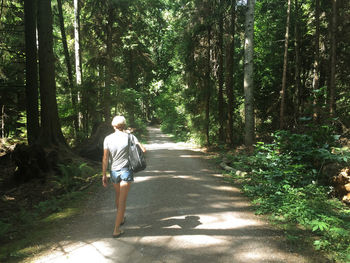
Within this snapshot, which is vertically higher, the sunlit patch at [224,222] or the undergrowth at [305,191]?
the undergrowth at [305,191]

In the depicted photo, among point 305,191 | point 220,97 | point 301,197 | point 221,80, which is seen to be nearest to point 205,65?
point 221,80

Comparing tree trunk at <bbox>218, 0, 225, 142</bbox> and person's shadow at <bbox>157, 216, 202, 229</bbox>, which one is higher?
tree trunk at <bbox>218, 0, 225, 142</bbox>

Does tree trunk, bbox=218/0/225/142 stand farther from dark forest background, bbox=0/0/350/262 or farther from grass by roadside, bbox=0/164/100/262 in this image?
grass by roadside, bbox=0/164/100/262

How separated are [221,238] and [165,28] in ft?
89.3

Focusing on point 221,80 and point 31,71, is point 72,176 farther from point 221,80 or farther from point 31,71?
point 221,80

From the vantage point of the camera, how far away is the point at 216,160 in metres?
11.6

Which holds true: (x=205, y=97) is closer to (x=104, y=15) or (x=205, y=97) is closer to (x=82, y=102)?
(x=82, y=102)

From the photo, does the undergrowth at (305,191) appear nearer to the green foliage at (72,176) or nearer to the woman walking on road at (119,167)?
the woman walking on road at (119,167)

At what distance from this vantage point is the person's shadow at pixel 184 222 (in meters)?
4.70

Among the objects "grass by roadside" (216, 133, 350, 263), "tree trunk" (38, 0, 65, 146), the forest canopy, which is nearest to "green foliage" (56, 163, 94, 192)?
"tree trunk" (38, 0, 65, 146)

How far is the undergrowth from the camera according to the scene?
4.13 meters

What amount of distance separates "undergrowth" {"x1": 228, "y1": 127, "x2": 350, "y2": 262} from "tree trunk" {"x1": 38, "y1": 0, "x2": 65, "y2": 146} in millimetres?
7370

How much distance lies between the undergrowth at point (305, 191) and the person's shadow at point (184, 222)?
1484 mm

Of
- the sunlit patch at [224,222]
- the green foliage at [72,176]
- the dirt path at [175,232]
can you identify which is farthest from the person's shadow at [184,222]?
the green foliage at [72,176]
